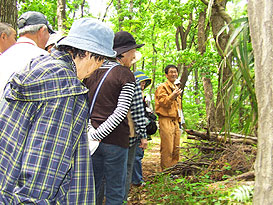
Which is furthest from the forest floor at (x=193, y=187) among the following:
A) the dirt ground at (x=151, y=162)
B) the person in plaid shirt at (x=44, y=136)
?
the person in plaid shirt at (x=44, y=136)

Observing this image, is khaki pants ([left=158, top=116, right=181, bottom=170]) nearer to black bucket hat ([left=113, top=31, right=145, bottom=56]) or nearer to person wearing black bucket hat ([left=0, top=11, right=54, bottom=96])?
black bucket hat ([left=113, top=31, right=145, bottom=56])

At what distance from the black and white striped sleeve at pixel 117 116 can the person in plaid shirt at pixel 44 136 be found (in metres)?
1.14

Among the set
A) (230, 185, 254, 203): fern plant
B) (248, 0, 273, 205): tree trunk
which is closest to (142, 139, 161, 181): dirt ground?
(230, 185, 254, 203): fern plant

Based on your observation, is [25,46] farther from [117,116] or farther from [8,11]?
[8,11]

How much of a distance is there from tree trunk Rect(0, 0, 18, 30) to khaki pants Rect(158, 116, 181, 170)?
3293 millimetres

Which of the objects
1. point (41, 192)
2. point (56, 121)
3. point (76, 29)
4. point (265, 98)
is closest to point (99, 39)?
point (76, 29)

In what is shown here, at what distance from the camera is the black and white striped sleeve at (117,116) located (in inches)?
104

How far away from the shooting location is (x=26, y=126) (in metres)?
1.31

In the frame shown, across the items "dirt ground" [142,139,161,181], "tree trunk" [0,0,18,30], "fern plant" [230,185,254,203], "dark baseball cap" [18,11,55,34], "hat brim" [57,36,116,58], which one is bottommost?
"dirt ground" [142,139,161,181]

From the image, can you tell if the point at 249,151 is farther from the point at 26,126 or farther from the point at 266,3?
the point at 26,126

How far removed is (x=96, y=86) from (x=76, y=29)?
3.89 feet

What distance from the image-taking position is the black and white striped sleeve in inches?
104

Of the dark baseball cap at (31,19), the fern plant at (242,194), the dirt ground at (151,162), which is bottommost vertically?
the dirt ground at (151,162)

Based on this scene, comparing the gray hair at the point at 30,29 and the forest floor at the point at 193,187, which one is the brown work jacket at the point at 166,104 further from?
the gray hair at the point at 30,29
